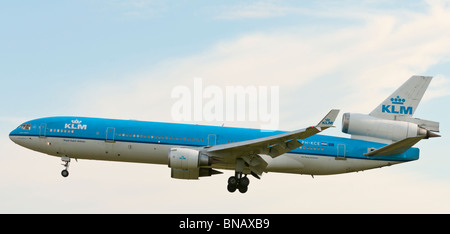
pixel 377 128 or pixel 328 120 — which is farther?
pixel 377 128

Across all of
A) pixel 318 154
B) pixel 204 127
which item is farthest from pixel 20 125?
pixel 318 154

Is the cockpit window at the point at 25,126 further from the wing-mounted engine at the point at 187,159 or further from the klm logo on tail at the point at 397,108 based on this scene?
the klm logo on tail at the point at 397,108

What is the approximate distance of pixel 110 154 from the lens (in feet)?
135

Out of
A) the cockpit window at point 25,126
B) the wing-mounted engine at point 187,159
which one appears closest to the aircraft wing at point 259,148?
the wing-mounted engine at point 187,159

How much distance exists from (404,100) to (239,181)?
468 inches

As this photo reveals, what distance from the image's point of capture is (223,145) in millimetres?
40125

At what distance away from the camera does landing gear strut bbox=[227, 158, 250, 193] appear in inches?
1597

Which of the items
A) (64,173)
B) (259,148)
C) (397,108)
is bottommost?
(64,173)

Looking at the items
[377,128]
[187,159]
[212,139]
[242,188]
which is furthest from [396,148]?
[187,159]

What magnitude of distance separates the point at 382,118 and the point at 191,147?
11.9 m

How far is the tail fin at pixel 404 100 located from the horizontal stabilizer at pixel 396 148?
2.46 meters

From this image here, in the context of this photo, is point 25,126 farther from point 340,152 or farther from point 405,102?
point 405,102

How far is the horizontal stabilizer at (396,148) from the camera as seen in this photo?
135 ft

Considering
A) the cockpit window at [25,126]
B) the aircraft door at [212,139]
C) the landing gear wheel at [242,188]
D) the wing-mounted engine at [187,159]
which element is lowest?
the landing gear wheel at [242,188]
